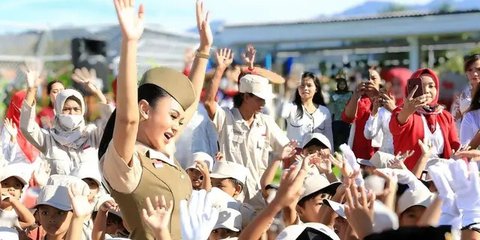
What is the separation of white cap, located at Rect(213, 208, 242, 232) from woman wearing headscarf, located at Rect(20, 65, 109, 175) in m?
2.31

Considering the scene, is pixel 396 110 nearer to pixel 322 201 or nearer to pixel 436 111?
pixel 436 111

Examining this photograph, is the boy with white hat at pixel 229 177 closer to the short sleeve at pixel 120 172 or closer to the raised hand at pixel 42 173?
the raised hand at pixel 42 173

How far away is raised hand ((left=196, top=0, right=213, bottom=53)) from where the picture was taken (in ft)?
15.6

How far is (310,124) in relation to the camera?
839 centimetres

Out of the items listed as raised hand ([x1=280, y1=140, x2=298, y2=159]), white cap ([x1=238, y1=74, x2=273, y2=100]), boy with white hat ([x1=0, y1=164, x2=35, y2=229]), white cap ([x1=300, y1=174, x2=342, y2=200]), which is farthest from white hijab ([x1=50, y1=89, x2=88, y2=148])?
white cap ([x1=300, y1=174, x2=342, y2=200])

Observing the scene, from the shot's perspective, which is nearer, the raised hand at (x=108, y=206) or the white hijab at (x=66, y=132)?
the raised hand at (x=108, y=206)

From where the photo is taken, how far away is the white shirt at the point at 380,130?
7590 mm

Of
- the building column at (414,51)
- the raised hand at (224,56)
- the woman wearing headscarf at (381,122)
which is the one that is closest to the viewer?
the raised hand at (224,56)

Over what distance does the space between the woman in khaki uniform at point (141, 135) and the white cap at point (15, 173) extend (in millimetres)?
2817

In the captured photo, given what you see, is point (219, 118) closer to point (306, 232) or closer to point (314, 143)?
point (314, 143)

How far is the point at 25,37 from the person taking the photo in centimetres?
1802

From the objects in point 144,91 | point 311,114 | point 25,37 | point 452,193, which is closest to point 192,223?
point 144,91

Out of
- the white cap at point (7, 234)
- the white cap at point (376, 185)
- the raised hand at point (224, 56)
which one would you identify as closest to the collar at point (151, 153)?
the white cap at point (376, 185)

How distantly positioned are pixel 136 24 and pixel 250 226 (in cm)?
86
